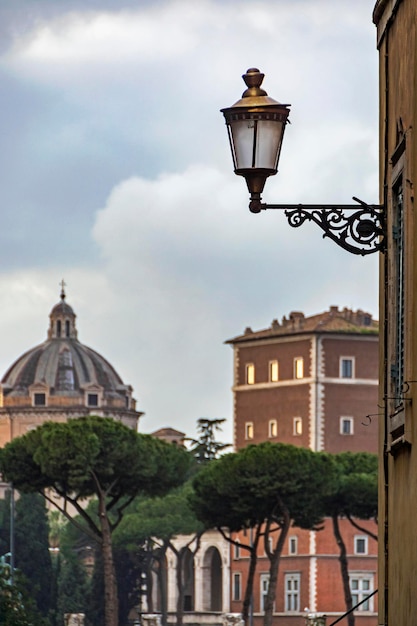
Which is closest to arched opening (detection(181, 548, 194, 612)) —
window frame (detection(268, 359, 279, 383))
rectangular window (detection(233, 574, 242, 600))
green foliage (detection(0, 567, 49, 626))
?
rectangular window (detection(233, 574, 242, 600))

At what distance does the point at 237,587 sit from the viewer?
9275 centimetres

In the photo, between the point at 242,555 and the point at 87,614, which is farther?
the point at 242,555

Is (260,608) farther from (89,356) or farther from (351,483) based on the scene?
(89,356)

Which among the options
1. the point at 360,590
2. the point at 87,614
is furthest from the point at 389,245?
the point at 360,590

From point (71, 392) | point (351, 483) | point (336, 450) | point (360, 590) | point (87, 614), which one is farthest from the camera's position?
point (71, 392)

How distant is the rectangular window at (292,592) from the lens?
88.2 m

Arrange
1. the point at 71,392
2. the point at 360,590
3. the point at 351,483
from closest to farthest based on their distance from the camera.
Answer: the point at 351,483 → the point at 360,590 → the point at 71,392

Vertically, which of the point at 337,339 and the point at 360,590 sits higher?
the point at 337,339

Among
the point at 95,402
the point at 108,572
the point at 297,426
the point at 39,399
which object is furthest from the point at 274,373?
the point at 95,402

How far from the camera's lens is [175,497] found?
87.8m

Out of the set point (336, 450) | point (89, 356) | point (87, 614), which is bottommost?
point (87, 614)

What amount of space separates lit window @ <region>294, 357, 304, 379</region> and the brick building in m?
0.05

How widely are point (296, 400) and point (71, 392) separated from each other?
60.5 meters

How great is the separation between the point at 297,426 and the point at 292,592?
29.7 ft
